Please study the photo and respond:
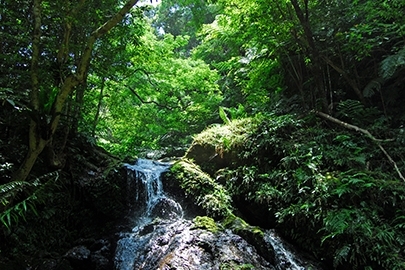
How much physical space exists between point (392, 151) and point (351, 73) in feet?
8.07

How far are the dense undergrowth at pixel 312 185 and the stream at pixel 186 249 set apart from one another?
51 centimetres

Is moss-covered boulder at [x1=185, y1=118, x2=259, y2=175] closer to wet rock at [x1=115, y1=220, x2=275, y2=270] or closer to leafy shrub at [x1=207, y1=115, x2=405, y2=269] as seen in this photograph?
leafy shrub at [x1=207, y1=115, x2=405, y2=269]

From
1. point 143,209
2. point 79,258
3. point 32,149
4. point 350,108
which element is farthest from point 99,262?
point 350,108

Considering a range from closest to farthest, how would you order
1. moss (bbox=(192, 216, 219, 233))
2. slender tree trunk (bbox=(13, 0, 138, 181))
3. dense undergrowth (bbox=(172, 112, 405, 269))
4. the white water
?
slender tree trunk (bbox=(13, 0, 138, 181)) → dense undergrowth (bbox=(172, 112, 405, 269)) → moss (bbox=(192, 216, 219, 233)) → the white water

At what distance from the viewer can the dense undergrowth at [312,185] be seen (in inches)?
171

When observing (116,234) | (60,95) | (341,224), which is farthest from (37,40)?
(341,224)

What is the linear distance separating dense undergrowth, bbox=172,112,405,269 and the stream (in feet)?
1.67

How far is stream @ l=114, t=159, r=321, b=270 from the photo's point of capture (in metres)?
4.01

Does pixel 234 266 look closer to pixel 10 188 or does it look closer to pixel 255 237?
pixel 255 237

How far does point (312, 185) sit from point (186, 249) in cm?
261

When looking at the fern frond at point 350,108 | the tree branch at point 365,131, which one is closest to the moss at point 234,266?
the tree branch at point 365,131

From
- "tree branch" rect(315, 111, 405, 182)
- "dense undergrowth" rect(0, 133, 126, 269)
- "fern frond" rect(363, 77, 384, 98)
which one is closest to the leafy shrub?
"tree branch" rect(315, 111, 405, 182)

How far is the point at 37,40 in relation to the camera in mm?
4402

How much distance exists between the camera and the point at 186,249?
168 inches
